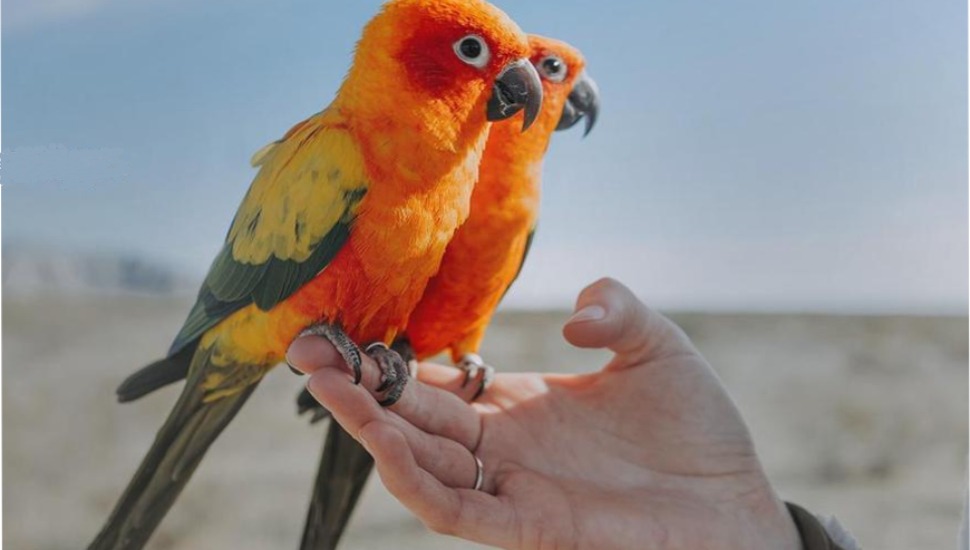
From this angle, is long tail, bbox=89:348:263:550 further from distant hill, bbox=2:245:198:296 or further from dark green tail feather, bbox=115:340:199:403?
distant hill, bbox=2:245:198:296

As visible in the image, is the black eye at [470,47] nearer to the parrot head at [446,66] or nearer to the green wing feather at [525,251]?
the parrot head at [446,66]

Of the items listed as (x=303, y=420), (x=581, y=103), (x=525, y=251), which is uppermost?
(x=581, y=103)

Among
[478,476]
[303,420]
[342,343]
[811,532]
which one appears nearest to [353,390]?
[342,343]

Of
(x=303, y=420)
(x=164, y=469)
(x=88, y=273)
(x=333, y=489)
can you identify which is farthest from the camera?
(x=303, y=420)

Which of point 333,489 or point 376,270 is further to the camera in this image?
point 333,489

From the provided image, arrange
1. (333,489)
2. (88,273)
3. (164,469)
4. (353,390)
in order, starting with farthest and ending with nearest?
(88,273), (333,489), (164,469), (353,390)

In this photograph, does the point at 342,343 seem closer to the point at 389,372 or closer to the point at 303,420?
the point at 389,372
